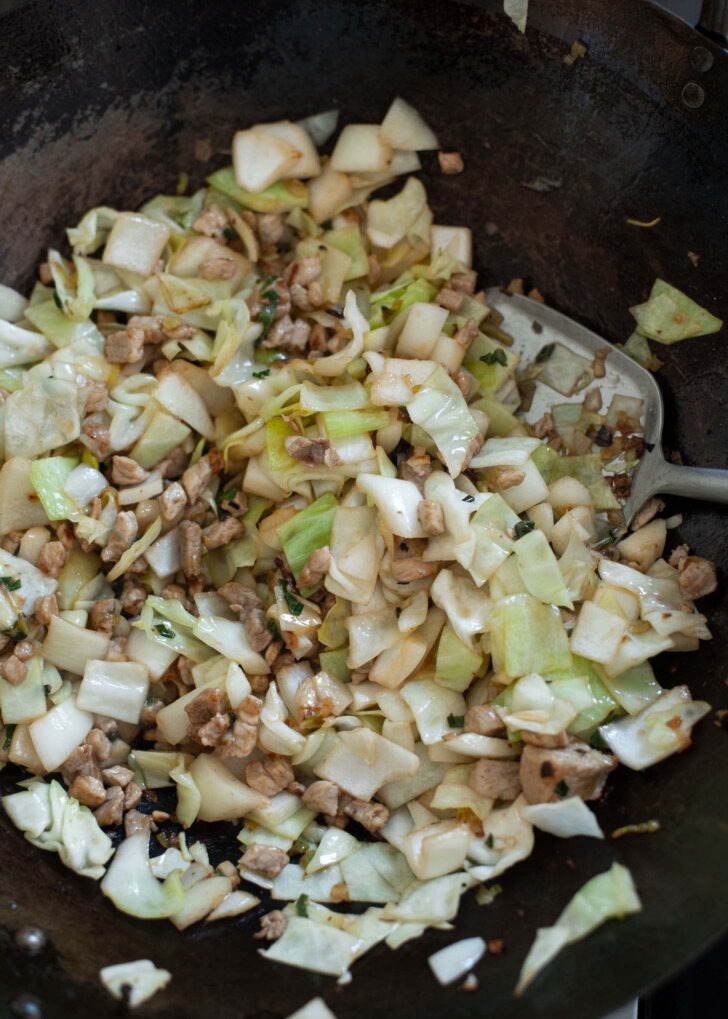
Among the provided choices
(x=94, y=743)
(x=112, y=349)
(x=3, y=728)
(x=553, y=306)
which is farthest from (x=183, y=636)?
(x=553, y=306)

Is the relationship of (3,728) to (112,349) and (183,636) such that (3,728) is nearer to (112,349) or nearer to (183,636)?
(183,636)

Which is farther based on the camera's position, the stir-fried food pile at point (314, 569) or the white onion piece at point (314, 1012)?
the stir-fried food pile at point (314, 569)

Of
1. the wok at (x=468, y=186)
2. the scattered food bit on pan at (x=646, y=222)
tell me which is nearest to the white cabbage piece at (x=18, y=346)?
the wok at (x=468, y=186)

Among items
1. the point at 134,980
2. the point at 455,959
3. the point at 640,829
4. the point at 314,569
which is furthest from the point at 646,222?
the point at 134,980

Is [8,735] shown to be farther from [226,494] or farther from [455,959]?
[455,959]

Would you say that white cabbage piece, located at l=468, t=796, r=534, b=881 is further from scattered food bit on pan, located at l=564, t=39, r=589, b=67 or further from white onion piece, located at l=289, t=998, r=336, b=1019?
scattered food bit on pan, located at l=564, t=39, r=589, b=67

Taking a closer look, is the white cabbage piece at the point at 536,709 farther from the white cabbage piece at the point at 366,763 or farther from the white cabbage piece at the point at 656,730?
the white cabbage piece at the point at 366,763
